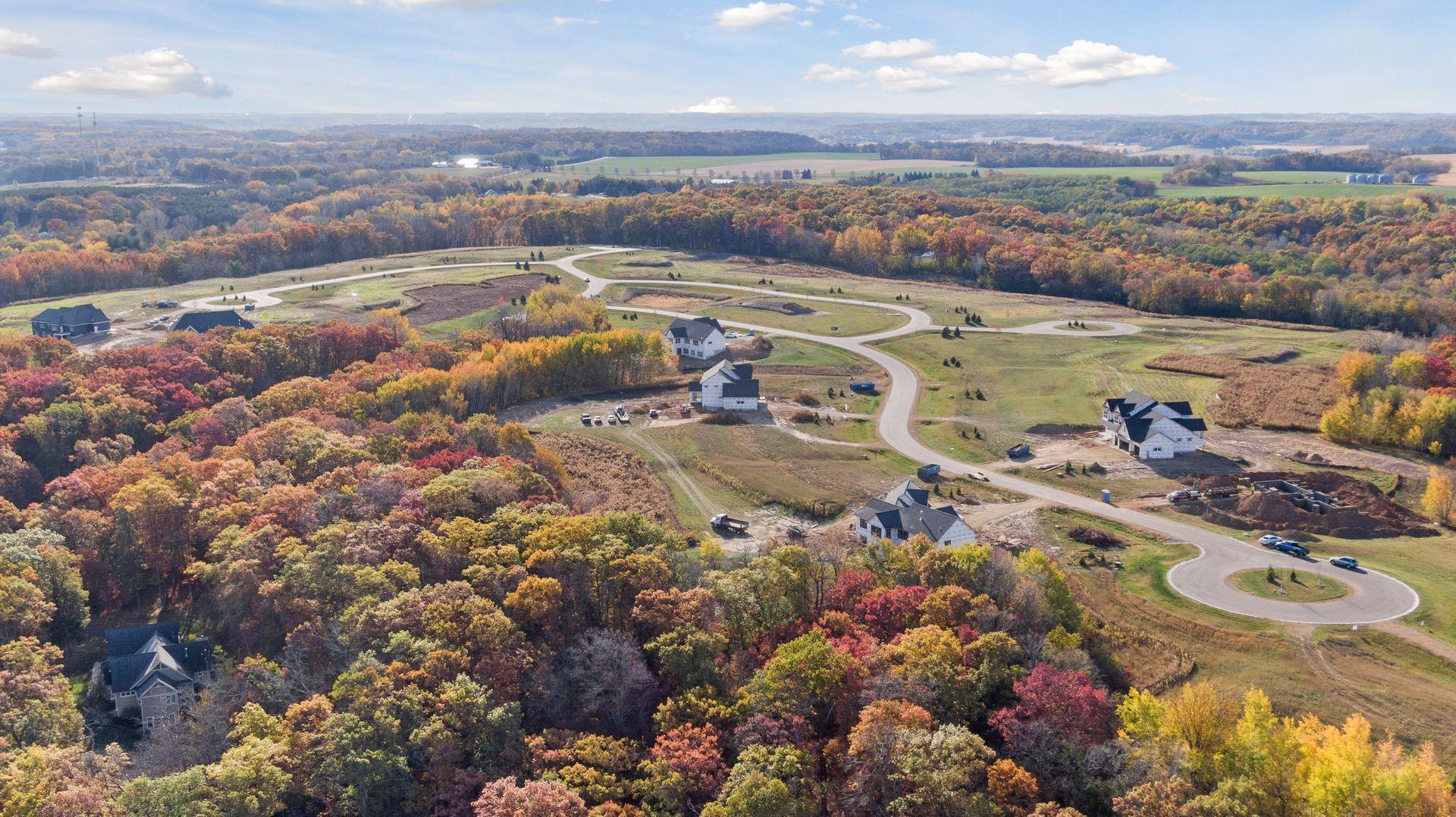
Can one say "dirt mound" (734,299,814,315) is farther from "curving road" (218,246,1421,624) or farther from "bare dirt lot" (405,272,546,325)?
A: "bare dirt lot" (405,272,546,325)

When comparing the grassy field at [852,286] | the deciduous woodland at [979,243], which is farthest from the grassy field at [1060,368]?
the deciduous woodland at [979,243]

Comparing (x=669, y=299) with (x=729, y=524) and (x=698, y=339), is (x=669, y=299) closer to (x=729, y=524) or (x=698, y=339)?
(x=698, y=339)

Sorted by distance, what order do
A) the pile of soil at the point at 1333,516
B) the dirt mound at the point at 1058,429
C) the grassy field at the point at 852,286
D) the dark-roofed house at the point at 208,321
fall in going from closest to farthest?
the pile of soil at the point at 1333,516, the dirt mound at the point at 1058,429, the dark-roofed house at the point at 208,321, the grassy field at the point at 852,286

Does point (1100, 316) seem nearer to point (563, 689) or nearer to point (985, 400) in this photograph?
point (985, 400)

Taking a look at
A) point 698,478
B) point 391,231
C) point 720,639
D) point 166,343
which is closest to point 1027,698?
Answer: point 720,639

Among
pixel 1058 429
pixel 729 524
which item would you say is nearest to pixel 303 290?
pixel 729 524

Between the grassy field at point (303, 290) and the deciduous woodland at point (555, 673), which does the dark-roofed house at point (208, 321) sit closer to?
the grassy field at point (303, 290)
